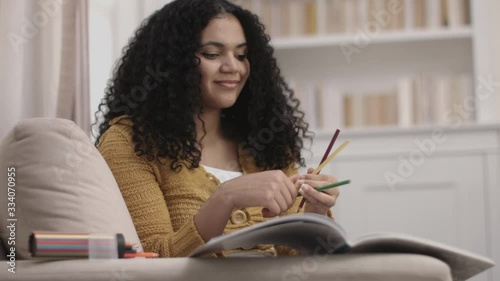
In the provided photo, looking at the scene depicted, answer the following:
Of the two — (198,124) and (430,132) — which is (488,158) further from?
(198,124)

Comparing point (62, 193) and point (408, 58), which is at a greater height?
point (408, 58)

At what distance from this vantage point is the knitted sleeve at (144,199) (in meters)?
1.52

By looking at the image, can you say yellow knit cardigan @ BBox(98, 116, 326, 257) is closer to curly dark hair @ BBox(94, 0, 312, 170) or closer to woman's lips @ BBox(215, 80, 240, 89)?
curly dark hair @ BBox(94, 0, 312, 170)

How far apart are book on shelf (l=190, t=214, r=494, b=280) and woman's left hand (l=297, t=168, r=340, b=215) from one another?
1.20ft

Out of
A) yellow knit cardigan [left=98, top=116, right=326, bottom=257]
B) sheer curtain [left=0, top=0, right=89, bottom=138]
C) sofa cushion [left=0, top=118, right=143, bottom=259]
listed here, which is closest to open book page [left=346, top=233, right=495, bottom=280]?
sofa cushion [left=0, top=118, right=143, bottom=259]

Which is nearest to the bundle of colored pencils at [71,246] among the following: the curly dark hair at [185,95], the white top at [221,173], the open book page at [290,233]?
the open book page at [290,233]

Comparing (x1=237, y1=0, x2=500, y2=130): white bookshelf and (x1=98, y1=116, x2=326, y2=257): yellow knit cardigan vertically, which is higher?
(x1=237, y1=0, x2=500, y2=130): white bookshelf

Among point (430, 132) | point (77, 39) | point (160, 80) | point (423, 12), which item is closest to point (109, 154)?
point (160, 80)

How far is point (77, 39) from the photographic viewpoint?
89.5 inches

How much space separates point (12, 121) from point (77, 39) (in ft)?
1.28

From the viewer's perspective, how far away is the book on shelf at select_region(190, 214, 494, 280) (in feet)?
3.48

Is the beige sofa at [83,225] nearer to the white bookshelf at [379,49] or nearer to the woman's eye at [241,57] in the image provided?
the woman's eye at [241,57]

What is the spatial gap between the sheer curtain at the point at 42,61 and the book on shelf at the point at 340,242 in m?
0.98

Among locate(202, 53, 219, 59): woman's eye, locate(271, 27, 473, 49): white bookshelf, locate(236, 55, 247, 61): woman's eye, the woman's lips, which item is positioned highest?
locate(271, 27, 473, 49): white bookshelf
